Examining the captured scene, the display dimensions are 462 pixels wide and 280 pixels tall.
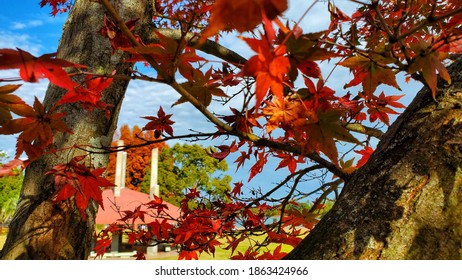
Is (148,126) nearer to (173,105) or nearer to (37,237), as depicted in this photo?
(173,105)

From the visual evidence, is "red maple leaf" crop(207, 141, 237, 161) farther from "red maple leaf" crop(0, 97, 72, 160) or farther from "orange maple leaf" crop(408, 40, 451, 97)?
"orange maple leaf" crop(408, 40, 451, 97)

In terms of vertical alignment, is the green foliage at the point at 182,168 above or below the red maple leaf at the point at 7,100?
above

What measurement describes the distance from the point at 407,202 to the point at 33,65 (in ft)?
3.02

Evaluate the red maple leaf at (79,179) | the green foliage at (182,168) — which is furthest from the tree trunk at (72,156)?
the green foliage at (182,168)

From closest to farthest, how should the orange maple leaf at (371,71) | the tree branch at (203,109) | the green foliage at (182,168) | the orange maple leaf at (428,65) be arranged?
the tree branch at (203,109) < the orange maple leaf at (428,65) < the orange maple leaf at (371,71) < the green foliage at (182,168)

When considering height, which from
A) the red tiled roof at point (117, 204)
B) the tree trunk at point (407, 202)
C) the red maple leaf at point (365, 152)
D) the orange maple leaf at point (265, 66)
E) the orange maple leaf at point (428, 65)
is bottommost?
the tree trunk at point (407, 202)

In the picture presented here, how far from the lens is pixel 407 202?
0.96 meters

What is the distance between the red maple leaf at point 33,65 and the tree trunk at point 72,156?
2.62ft

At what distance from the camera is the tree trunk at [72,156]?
4.95 feet

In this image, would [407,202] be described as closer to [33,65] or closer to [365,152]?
[365,152]

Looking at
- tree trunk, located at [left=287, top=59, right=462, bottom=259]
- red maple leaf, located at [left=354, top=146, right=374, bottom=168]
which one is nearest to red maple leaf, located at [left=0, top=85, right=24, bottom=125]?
tree trunk, located at [left=287, top=59, right=462, bottom=259]

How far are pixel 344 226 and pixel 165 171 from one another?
25.5 m

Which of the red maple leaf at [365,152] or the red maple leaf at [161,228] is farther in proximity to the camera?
the red maple leaf at [161,228]

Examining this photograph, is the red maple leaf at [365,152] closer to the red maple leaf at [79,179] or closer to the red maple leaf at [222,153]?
the red maple leaf at [222,153]
